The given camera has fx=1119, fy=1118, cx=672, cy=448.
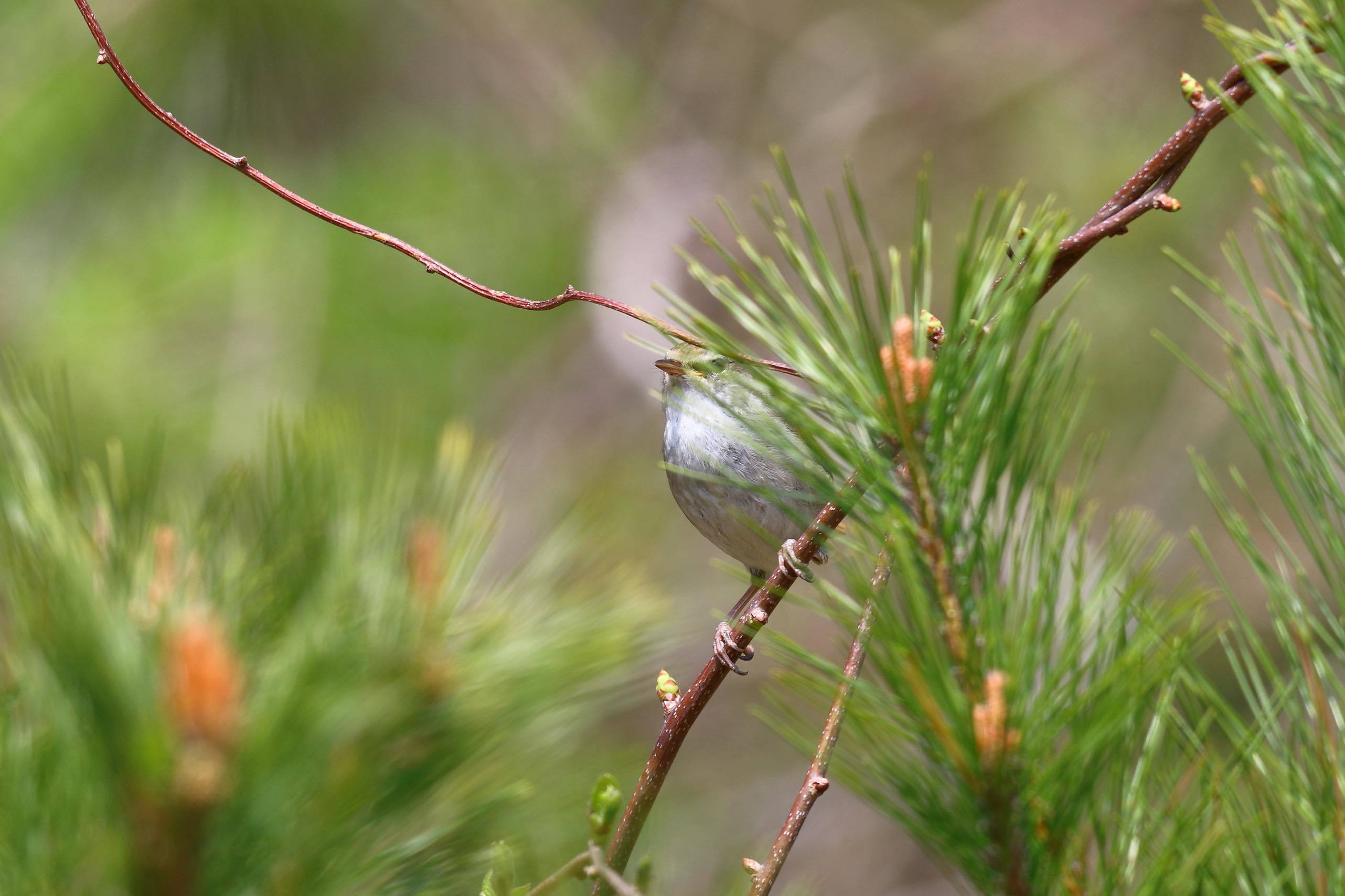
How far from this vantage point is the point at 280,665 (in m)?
1.11

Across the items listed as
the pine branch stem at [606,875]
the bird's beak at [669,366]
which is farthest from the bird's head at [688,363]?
the pine branch stem at [606,875]

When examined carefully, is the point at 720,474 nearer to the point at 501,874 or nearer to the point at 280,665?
the point at 501,874

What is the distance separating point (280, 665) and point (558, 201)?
244 inches

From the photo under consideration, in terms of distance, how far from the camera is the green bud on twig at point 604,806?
4.41ft

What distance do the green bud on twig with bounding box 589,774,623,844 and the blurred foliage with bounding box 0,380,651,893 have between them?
0.09m

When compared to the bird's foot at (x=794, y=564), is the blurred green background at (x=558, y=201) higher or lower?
higher

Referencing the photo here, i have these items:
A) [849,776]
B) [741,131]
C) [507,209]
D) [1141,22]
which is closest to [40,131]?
[507,209]

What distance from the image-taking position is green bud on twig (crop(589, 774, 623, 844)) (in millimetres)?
1344

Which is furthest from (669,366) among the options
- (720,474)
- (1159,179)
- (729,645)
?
(1159,179)

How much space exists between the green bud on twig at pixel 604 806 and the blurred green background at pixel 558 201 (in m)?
1.96

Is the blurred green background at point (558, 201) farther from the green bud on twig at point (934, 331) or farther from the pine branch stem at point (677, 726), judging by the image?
the green bud on twig at point (934, 331)

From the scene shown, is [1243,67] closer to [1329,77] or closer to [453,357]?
[1329,77]

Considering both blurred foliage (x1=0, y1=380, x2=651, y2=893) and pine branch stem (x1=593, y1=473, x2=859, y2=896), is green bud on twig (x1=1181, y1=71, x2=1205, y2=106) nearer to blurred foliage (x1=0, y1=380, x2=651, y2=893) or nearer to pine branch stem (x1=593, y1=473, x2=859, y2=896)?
pine branch stem (x1=593, y1=473, x2=859, y2=896)

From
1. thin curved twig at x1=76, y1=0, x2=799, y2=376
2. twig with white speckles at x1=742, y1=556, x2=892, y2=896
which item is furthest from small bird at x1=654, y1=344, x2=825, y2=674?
twig with white speckles at x1=742, y1=556, x2=892, y2=896
